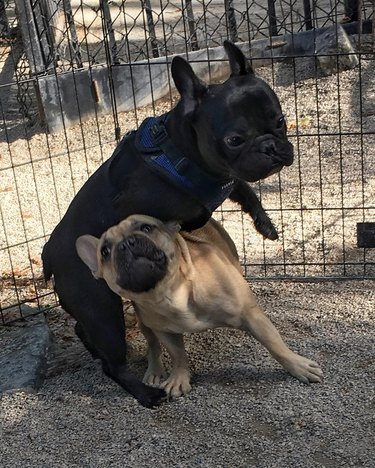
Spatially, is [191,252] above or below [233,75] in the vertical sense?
below

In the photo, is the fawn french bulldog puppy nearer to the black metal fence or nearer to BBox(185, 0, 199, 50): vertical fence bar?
the black metal fence

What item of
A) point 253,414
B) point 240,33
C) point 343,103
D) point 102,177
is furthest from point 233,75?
point 240,33

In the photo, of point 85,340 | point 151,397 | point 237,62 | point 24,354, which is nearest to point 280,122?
point 237,62

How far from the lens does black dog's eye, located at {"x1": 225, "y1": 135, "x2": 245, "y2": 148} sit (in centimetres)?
344

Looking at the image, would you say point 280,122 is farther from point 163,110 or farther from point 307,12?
point 307,12

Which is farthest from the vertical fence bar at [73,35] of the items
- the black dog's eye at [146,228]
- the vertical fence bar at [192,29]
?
the black dog's eye at [146,228]

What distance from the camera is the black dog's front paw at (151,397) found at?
3.98 meters

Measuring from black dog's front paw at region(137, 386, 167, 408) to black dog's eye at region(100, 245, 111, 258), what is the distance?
2.42 feet

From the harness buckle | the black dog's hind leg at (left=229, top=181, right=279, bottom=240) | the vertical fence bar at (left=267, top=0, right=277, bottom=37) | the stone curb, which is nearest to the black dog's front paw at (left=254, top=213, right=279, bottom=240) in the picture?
the black dog's hind leg at (left=229, top=181, right=279, bottom=240)

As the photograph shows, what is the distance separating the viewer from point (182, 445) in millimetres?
3605

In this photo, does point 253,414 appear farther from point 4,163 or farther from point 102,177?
point 4,163

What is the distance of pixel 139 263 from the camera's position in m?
3.56

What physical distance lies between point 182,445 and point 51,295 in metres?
2.17

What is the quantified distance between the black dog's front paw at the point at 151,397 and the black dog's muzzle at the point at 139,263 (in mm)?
628
